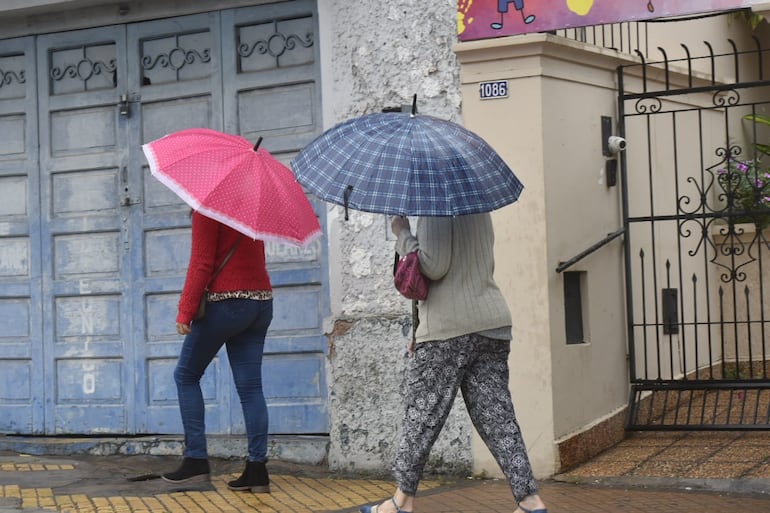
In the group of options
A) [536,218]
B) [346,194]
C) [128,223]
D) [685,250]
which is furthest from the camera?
[685,250]

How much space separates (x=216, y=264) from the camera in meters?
6.60

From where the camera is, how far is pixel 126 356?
838 cm

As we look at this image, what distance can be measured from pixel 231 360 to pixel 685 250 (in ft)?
14.7

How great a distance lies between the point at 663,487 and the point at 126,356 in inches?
141

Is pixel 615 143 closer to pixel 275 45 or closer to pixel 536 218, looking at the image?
pixel 536 218

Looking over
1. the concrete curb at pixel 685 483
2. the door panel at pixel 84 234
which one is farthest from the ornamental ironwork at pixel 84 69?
the concrete curb at pixel 685 483

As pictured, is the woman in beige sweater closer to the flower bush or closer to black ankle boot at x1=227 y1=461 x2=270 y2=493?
black ankle boot at x1=227 y1=461 x2=270 y2=493

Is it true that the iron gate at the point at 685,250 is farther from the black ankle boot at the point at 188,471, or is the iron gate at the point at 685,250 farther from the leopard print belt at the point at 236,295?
the black ankle boot at the point at 188,471

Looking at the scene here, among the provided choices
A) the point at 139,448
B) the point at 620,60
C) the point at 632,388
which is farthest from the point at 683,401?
the point at 139,448

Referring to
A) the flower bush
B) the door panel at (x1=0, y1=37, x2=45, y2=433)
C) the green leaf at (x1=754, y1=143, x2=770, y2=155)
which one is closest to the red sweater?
the door panel at (x1=0, y1=37, x2=45, y2=433)

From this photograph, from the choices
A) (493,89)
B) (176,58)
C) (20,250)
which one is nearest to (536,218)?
(493,89)

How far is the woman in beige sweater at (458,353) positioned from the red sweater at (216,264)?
122cm

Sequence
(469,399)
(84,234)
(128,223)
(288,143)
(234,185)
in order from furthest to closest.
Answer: (84,234)
(128,223)
(288,143)
(234,185)
(469,399)

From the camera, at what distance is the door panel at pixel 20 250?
8656mm
